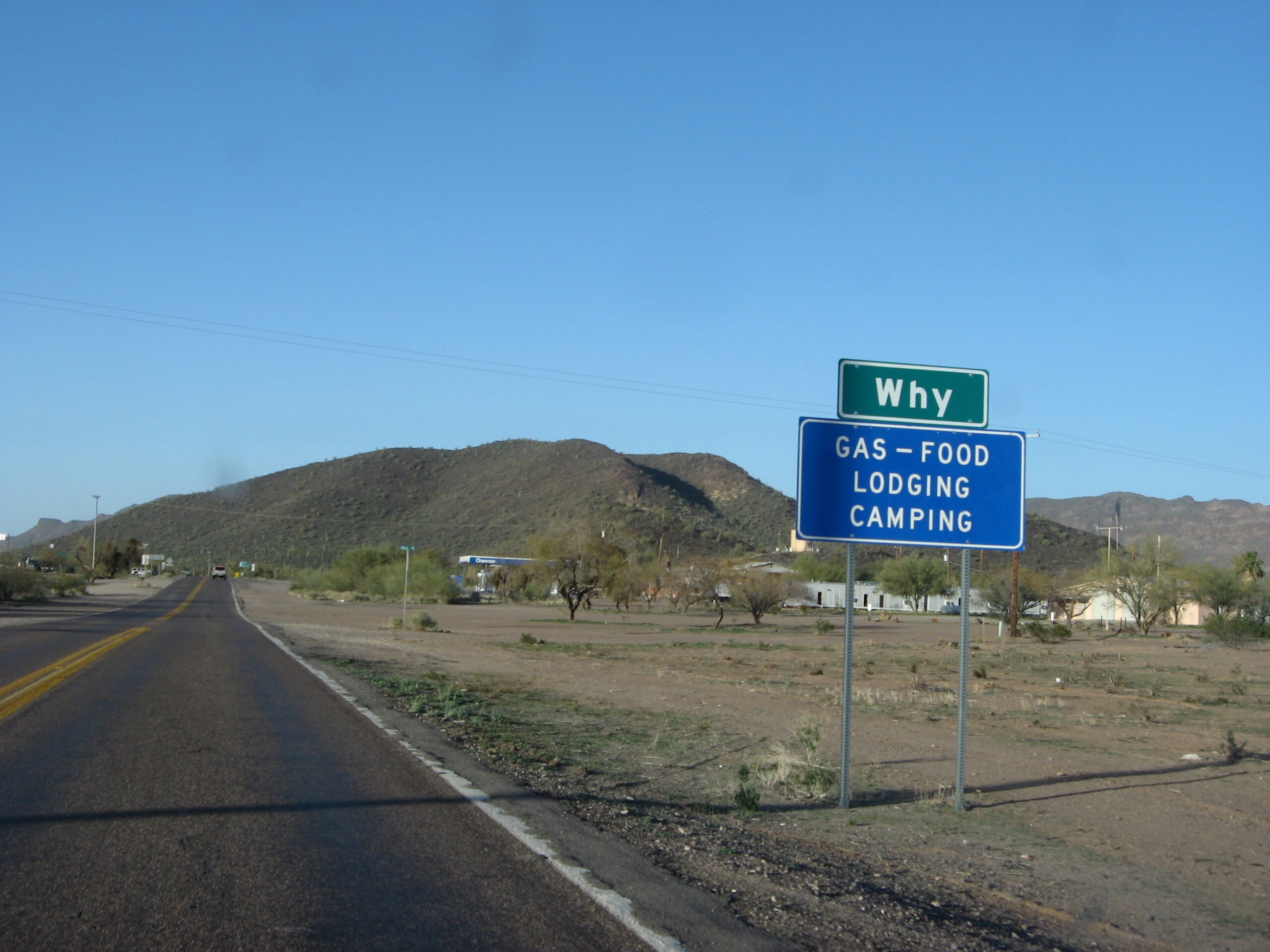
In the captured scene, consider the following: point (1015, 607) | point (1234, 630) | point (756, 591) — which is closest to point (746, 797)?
point (1234, 630)

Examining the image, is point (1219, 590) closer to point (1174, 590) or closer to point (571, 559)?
point (1174, 590)

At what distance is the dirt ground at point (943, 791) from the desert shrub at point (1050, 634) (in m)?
22.3

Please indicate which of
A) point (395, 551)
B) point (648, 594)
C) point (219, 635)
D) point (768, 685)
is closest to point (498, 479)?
point (395, 551)

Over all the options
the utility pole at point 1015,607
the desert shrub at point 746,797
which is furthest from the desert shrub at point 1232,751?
the utility pole at point 1015,607

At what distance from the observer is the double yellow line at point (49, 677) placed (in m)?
14.5

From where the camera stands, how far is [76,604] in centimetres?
6247

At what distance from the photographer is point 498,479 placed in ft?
483

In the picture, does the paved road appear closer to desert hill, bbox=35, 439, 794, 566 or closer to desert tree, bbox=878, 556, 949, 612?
desert tree, bbox=878, 556, 949, 612

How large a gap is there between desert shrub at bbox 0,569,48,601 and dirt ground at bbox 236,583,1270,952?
142 ft

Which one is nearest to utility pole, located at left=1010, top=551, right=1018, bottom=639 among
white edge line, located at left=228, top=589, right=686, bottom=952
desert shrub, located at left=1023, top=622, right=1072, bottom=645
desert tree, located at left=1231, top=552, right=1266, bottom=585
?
desert shrub, located at left=1023, top=622, right=1072, bottom=645

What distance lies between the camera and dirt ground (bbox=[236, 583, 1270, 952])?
6.50 m

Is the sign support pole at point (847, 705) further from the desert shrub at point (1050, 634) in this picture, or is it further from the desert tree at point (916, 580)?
the desert tree at point (916, 580)

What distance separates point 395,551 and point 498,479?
43690 mm

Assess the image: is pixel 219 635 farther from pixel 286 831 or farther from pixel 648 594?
pixel 648 594
